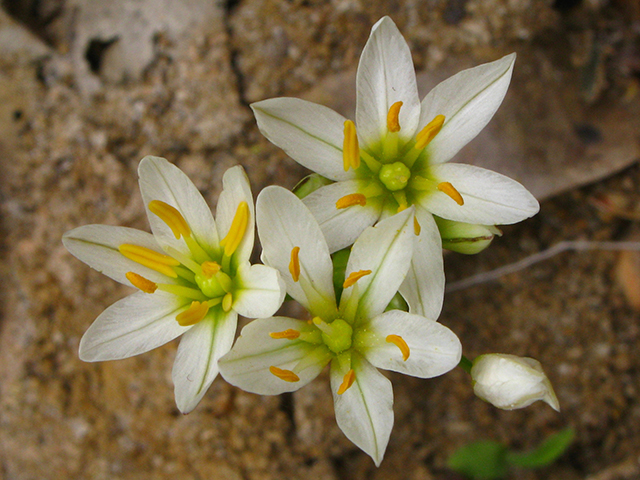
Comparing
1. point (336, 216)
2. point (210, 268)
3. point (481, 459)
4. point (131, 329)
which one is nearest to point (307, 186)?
point (336, 216)

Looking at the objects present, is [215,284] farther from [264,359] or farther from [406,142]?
[406,142]

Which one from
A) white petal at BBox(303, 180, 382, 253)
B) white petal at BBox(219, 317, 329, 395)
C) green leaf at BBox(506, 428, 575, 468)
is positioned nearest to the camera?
white petal at BBox(219, 317, 329, 395)

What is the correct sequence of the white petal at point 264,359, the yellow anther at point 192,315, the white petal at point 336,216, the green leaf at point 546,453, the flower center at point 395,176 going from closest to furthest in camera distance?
the white petal at point 264,359, the yellow anther at point 192,315, the white petal at point 336,216, the flower center at point 395,176, the green leaf at point 546,453

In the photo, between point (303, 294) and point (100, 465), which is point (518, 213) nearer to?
point (303, 294)

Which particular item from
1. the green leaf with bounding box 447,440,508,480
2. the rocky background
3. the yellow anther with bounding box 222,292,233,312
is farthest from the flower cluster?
the green leaf with bounding box 447,440,508,480

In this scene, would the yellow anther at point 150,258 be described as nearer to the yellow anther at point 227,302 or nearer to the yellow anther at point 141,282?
the yellow anther at point 141,282

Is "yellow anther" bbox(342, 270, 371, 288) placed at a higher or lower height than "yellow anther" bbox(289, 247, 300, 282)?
lower

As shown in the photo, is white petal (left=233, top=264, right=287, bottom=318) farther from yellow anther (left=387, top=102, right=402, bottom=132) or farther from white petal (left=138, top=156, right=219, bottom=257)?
yellow anther (left=387, top=102, right=402, bottom=132)

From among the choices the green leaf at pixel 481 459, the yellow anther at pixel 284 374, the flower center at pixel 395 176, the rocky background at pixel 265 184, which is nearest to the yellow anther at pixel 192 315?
the yellow anther at pixel 284 374
